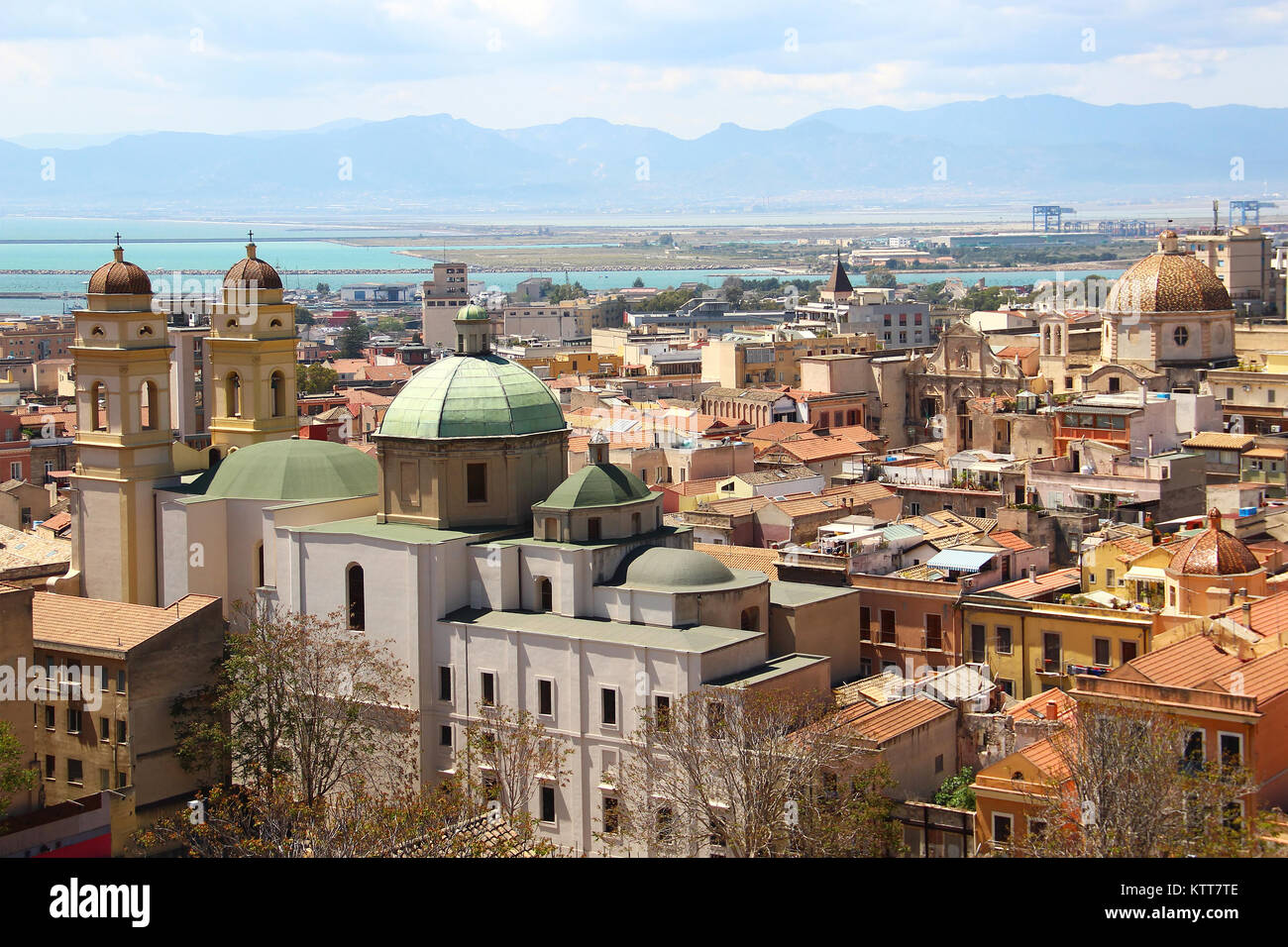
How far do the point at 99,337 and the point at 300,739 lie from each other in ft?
40.3

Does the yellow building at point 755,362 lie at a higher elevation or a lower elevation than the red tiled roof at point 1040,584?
higher

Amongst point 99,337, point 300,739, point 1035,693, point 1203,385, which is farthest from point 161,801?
point 1203,385

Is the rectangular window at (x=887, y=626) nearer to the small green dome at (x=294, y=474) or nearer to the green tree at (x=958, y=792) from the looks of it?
the green tree at (x=958, y=792)

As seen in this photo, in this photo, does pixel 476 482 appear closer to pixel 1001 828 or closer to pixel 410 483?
pixel 410 483

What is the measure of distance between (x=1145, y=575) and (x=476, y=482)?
12946mm

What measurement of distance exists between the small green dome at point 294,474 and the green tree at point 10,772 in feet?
29.6

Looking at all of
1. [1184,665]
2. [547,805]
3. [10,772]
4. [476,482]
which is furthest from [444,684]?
[1184,665]

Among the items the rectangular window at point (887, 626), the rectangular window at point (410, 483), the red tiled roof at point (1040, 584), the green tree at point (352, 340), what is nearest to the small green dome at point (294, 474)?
the rectangular window at point (410, 483)

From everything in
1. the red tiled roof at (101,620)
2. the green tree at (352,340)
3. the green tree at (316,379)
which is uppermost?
the green tree at (352,340)

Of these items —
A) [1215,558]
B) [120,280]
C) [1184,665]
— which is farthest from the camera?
[120,280]

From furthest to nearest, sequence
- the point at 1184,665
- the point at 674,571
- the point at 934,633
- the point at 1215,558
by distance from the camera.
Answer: the point at 934,633 < the point at 674,571 < the point at 1215,558 < the point at 1184,665

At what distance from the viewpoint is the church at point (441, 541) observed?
3027 centimetres

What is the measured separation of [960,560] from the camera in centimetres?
3634
